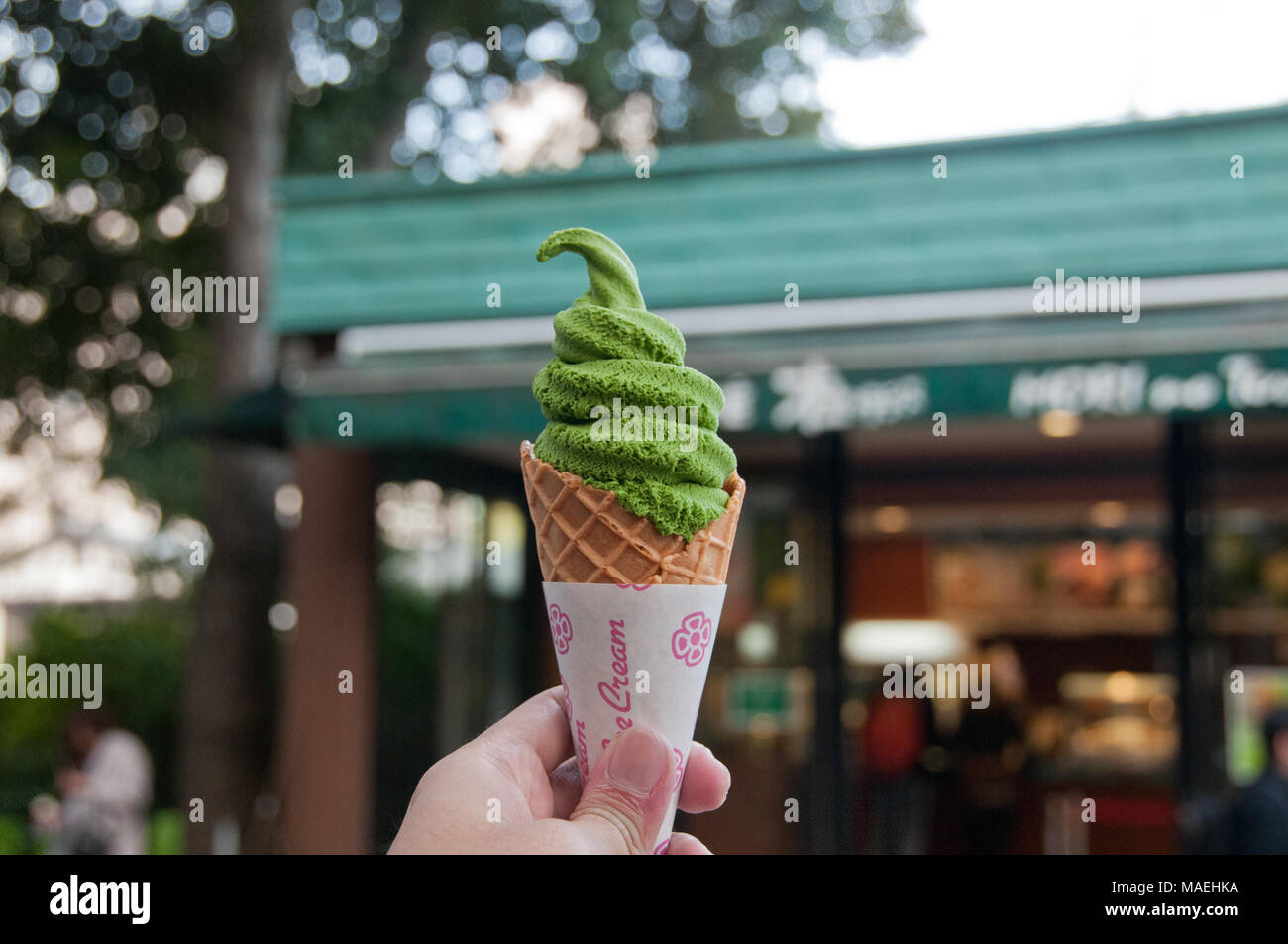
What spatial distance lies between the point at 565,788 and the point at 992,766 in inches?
231

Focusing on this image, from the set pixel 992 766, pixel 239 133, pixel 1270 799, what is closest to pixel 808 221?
pixel 1270 799

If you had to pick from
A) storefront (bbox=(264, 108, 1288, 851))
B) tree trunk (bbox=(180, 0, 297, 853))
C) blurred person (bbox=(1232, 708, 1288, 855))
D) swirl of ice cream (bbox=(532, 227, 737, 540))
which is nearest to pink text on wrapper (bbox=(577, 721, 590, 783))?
swirl of ice cream (bbox=(532, 227, 737, 540))

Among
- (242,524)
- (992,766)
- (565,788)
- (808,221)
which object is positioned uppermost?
(808,221)

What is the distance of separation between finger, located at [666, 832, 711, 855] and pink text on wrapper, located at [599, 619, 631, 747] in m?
0.24

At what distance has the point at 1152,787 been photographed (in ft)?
22.2

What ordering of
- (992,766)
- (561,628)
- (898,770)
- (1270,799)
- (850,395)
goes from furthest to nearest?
(992,766) < (898,770) < (850,395) < (1270,799) < (561,628)

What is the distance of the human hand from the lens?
4.94ft

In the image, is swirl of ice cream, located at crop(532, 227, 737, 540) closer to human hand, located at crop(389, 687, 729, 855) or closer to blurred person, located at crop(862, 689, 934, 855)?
human hand, located at crop(389, 687, 729, 855)

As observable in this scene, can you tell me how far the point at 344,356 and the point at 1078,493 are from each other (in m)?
4.24

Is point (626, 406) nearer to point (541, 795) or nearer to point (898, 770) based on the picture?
point (541, 795)

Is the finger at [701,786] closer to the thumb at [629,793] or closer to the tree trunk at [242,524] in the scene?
the thumb at [629,793]

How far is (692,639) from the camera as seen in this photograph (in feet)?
5.49
